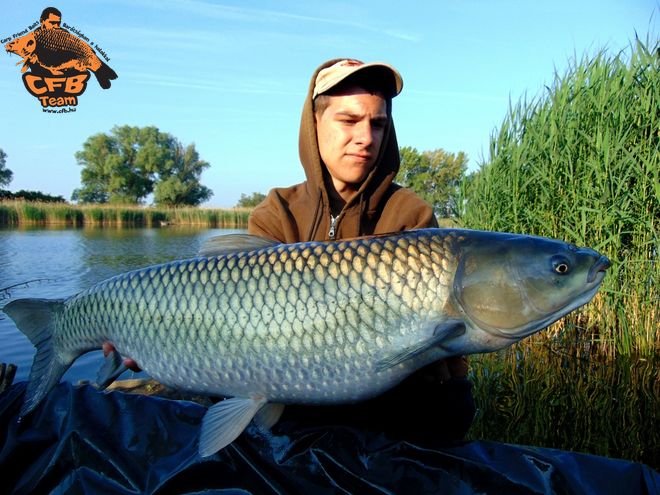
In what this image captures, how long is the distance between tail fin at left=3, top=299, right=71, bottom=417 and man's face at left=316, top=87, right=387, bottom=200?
3.18 feet

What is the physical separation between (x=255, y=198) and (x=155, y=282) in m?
46.9

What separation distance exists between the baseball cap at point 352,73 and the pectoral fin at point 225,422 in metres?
0.97

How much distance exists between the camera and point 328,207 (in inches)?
70.9

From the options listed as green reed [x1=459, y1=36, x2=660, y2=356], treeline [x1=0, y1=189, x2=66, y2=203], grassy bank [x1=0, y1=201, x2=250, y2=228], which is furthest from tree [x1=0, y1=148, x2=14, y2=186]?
green reed [x1=459, y1=36, x2=660, y2=356]

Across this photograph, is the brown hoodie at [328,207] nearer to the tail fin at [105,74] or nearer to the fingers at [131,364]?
the fingers at [131,364]

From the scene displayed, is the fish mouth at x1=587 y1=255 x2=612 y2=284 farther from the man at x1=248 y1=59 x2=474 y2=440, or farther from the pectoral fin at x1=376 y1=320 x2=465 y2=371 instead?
the man at x1=248 y1=59 x2=474 y2=440

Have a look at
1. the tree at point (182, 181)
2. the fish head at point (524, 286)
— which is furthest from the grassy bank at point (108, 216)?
the fish head at point (524, 286)

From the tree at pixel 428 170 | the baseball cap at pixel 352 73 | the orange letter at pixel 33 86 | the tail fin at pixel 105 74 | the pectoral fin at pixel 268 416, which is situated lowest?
the pectoral fin at pixel 268 416

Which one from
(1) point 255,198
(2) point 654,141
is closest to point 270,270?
(2) point 654,141

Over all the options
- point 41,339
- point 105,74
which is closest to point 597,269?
point 41,339

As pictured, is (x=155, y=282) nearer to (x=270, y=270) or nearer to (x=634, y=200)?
(x=270, y=270)

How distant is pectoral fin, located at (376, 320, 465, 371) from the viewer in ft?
3.81

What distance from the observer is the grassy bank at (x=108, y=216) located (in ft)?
59.3

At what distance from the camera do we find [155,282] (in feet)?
4.54
